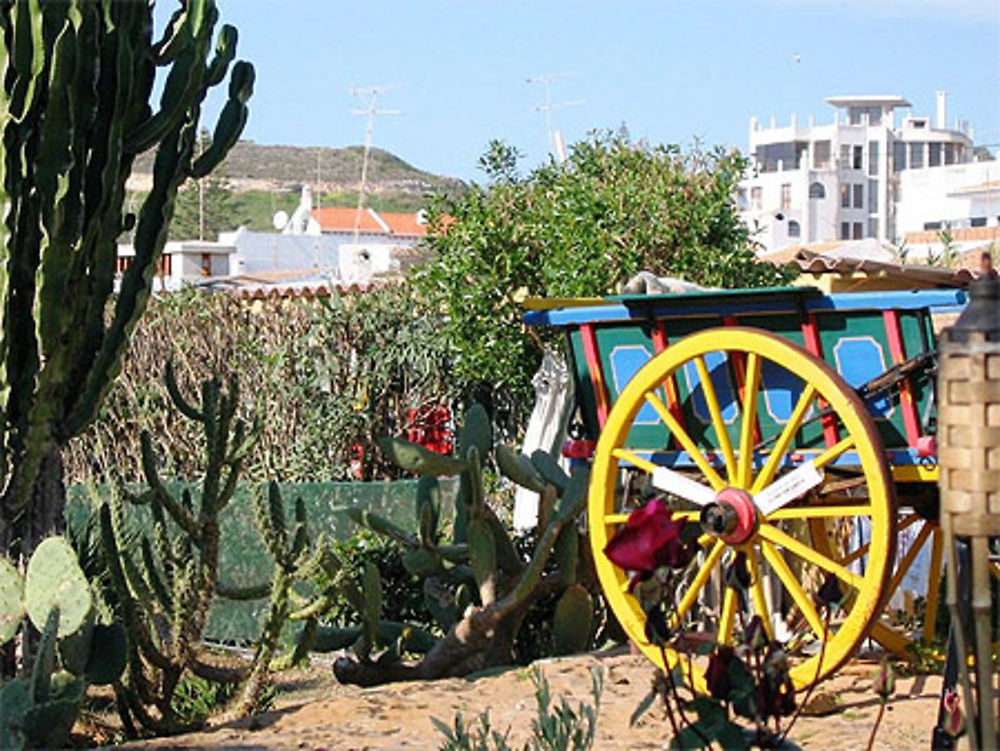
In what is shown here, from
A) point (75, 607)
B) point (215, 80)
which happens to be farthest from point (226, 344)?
point (75, 607)

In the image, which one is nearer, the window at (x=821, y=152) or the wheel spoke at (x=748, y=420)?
the wheel spoke at (x=748, y=420)

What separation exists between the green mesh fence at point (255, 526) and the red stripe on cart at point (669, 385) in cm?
376

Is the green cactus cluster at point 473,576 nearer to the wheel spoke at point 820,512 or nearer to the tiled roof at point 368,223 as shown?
the wheel spoke at point 820,512

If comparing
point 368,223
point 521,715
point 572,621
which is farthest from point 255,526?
point 368,223

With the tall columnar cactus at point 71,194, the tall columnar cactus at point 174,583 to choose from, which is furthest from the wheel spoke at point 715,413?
the tall columnar cactus at point 71,194

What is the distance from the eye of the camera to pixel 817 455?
6.14 metres

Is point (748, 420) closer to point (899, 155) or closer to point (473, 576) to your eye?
point (473, 576)

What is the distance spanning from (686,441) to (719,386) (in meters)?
0.25

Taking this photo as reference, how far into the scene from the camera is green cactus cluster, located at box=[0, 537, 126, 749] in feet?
18.9

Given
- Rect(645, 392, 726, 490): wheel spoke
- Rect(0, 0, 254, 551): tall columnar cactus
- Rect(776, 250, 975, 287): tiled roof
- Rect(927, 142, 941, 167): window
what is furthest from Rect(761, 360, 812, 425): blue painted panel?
Rect(927, 142, 941, 167): window

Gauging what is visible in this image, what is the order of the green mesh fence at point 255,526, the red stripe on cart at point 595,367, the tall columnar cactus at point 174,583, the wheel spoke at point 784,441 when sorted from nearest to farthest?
the wheel spoke at point 784,441 → the red stripe on cart at point 595,367 → the tall columnar cactus at point 174,583 → the green mesh fence at point 255,526

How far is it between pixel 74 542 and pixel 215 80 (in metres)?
2.87

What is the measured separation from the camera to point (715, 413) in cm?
627

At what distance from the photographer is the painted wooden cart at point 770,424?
230 inches
